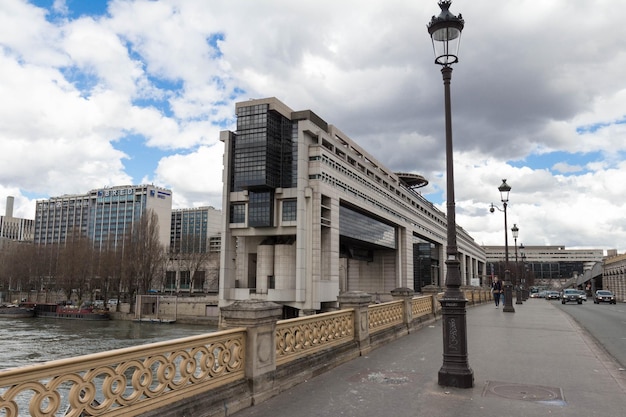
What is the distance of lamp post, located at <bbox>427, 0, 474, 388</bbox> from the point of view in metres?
7.41

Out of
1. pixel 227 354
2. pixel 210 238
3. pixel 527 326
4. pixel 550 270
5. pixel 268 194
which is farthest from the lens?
pixel 550 270

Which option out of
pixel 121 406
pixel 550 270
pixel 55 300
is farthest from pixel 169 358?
pixel 550 270

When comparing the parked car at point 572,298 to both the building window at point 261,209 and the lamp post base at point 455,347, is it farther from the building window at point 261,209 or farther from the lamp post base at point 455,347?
the lamp post base at point 455,347

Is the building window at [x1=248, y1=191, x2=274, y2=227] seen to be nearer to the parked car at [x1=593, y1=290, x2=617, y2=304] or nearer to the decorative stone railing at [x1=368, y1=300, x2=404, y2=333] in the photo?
the parked car at [x1=593, y1=290, x2=617, y2=304]

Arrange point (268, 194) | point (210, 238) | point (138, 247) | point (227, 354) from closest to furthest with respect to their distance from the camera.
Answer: point (227, 354) → point (268, 194) → point (138, 247) → point (210, 238)

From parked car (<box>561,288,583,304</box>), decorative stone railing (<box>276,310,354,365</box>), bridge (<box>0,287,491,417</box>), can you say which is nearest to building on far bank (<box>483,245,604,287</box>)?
parked car (<box>561,288,583,304</box>)

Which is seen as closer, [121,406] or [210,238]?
[121,406]

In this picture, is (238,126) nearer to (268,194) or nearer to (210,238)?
(268,194)

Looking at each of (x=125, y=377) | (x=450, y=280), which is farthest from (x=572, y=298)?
(x=125, y=377)

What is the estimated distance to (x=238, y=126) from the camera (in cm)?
6181

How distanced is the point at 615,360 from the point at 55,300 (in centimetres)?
11113

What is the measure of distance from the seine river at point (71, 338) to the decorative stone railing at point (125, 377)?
31921 mm

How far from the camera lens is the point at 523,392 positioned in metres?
7.08

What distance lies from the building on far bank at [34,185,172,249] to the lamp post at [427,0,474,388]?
149 m
